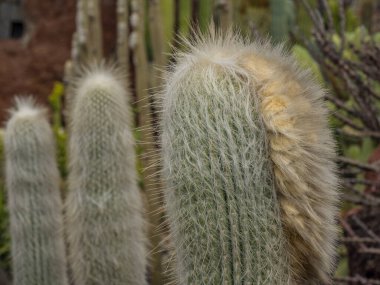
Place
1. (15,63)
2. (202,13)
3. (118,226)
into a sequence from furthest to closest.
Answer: (15,63) < (202,13) < (118,226)

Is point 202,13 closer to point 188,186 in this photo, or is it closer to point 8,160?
point 8,160

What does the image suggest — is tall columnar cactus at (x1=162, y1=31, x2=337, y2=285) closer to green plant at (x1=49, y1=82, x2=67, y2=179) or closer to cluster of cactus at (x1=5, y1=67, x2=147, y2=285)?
cluster of cactus at (x1=5, y1=67, x2=147, y2=285)

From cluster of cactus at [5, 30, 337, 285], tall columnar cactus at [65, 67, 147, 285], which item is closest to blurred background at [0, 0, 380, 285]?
tall columnar cactus at [65, 67, 147, 285]

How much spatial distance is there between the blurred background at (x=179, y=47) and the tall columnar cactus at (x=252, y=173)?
41cm

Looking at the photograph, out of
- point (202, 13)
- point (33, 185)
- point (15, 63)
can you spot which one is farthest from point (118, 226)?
point (15, 63)

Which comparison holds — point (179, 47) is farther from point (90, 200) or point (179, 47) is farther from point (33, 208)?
point (90, 200)

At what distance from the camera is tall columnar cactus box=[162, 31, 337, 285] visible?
2162 mm

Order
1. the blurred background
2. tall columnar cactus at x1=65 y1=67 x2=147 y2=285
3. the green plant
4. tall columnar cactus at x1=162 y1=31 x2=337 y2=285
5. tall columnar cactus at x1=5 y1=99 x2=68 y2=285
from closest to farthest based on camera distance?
tall columnar cactus at x1=162 y1=31 x2=337 y2=285, tall columnar cactus at x1=65 y1=67 x2=147 y2=285, tall columnar cactus at x1=5 y1=99 x2=68 y2=285, the blurred background, the green plant

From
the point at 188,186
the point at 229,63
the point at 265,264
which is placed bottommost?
the point at 265,264

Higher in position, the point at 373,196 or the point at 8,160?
the point at 8,160

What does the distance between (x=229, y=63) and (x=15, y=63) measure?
6.58 meters

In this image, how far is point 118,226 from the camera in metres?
3.85

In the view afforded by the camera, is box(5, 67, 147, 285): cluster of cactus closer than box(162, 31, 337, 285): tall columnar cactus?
No

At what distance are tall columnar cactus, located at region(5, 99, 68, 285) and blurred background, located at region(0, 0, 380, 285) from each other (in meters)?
0.58
